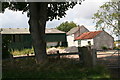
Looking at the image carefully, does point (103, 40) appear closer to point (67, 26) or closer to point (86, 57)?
point (86, 57)

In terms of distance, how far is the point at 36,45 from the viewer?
11781mm

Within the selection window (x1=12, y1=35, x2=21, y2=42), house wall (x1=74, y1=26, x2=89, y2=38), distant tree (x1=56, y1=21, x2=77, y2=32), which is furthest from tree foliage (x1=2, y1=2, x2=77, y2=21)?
distant tree (x1=56, y1=21, x2=77, y2=32)

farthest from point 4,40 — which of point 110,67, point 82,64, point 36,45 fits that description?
point 110,67

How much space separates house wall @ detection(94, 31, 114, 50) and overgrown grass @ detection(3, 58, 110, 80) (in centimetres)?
3336

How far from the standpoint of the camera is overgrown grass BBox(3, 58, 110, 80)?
8.12 meters

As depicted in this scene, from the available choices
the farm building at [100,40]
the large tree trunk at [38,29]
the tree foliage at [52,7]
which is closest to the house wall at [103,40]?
the farm building at [100,40]

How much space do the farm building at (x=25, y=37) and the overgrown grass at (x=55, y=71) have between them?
35397 millimetres

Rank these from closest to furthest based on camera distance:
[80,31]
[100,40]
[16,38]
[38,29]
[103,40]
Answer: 1. [38,29]
2. [100,40]
3. [103,40]
4. [16,38]
5. [80,31]

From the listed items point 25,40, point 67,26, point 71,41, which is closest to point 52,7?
point 25,40

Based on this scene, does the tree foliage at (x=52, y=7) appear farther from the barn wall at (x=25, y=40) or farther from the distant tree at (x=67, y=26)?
the distant tree at (x=67, y=26)

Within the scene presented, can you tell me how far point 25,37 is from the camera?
49906 millimetres

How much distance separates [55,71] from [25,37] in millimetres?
41726

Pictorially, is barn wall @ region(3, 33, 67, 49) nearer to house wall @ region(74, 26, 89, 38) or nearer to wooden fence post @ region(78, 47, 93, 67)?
house wall @ region(74, 26, 89, 38)

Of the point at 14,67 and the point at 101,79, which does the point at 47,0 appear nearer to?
the point at 14,67
